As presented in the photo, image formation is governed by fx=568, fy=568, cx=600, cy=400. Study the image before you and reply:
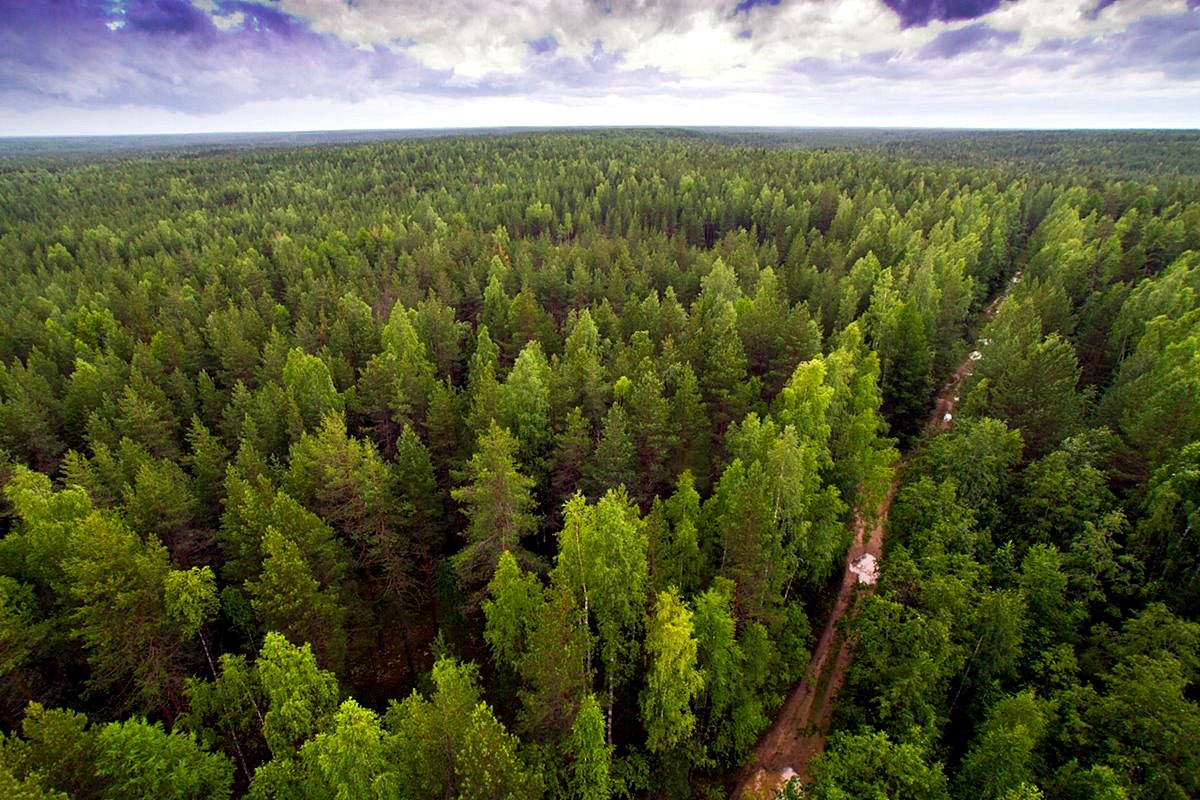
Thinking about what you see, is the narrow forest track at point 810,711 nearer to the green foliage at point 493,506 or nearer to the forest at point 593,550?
the forest at point 593,550

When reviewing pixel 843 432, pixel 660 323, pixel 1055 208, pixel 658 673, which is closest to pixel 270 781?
pixel 658 673

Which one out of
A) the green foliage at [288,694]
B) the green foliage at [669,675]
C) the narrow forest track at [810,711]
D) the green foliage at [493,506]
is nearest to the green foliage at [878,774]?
the narrow forest track at [810,711]

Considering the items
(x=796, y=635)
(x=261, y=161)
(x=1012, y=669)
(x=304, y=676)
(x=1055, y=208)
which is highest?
(x=261, y=161)

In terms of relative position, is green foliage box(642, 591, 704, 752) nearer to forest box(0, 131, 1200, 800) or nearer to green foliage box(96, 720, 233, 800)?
forest box(0, 131, 1200, 800)

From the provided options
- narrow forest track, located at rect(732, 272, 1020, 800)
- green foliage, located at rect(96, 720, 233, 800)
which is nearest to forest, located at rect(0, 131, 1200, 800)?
green foliage, located at rect(96, 720, 233, 800)

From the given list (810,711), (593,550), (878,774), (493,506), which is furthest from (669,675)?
(810,711)

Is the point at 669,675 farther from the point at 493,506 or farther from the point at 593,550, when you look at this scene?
the point at 493,506

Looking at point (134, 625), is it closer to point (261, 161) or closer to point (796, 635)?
point (796, 635)
